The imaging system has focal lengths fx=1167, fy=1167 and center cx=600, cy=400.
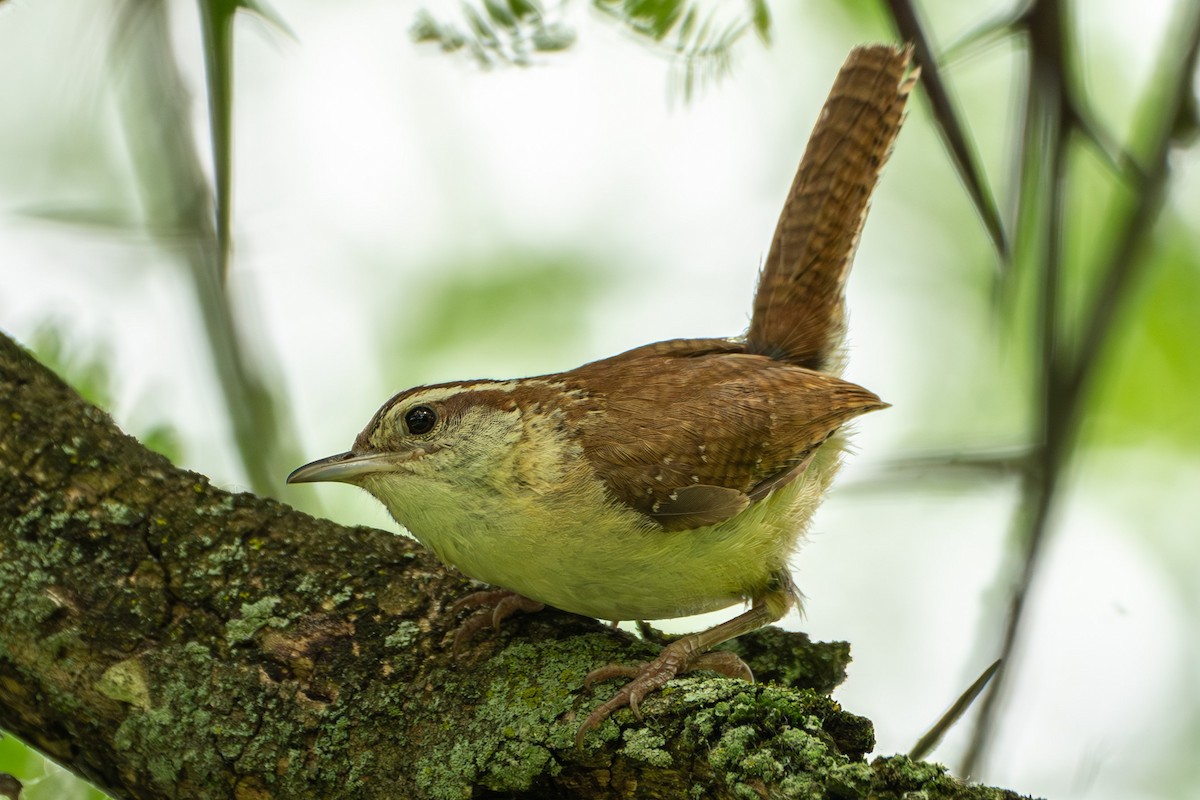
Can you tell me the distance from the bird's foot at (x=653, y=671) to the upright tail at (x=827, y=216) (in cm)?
156

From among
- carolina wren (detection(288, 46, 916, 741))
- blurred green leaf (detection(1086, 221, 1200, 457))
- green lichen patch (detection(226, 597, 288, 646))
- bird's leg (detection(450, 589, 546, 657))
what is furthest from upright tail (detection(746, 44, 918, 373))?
blurred green leaf (detection(1086, 221, 1200, 457))

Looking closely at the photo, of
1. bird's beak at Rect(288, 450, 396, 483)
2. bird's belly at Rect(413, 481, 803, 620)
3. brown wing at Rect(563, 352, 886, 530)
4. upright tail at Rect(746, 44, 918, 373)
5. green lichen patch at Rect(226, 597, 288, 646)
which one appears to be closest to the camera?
green lichen patch at Rect(226, 597, 288, 646)

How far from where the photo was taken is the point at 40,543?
2.94m

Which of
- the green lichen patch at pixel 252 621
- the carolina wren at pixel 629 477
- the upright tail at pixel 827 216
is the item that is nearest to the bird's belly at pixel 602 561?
the carolina wren at pixel 629 477

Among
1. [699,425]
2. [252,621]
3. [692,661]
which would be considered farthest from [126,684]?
[699,425]

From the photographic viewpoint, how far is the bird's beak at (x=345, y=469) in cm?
364

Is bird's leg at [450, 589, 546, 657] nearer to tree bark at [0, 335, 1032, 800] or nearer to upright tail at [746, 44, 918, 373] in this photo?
tree bark at [0, 335, 1032, 800]

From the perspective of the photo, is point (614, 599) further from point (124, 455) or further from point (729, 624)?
point (124, 455)

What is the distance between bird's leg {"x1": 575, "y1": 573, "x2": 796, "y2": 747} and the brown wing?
1.06 ft

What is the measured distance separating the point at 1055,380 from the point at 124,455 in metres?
3.07

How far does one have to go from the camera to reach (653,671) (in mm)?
2791

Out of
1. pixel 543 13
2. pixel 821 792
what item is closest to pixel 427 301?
pixel 543 13

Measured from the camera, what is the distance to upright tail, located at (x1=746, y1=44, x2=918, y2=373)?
4.42m

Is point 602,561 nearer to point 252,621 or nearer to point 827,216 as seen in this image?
point 252,621
